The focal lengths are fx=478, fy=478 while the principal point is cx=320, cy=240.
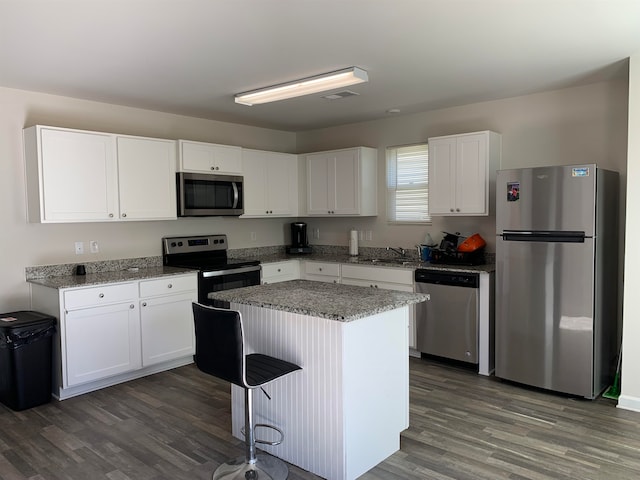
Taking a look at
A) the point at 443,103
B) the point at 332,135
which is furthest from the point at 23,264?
the point at 443,103

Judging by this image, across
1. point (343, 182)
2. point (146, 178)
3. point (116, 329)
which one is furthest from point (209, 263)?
point (343, 182)

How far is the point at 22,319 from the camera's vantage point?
3621 millimetres

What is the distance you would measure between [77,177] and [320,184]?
105 inches

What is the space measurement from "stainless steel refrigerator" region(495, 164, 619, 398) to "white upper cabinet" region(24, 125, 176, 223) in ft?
10.0

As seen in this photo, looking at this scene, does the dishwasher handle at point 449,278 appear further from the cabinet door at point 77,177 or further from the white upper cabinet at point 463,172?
the cabinet door at point 77,177

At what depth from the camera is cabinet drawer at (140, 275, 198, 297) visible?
4129mm

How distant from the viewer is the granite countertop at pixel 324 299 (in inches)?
95.3

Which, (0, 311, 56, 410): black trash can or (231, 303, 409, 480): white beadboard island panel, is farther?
(0, 311, 56, 410): black trash can

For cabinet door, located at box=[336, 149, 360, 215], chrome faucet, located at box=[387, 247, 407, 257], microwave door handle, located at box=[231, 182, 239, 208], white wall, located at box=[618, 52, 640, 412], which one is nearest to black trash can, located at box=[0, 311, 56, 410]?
microwave door handle, located at box=[231, 182, 239, 208]

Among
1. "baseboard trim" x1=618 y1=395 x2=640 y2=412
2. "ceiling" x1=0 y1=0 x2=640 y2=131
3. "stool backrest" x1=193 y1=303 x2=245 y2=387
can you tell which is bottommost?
"baseboard trim" x1=618 y1=395 x2=640 y2=412

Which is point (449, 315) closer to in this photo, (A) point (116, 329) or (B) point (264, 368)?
(B) point (264, 368)

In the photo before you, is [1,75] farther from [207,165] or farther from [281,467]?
[281,467]

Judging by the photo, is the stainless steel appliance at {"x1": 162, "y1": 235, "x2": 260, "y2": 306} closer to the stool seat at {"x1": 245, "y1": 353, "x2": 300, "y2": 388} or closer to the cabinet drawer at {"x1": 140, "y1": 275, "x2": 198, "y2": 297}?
the cabinet drawer at {"x1": 140, "y1": 275, "x2": 198, "y2": 297}

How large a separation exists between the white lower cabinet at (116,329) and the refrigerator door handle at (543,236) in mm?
2820
